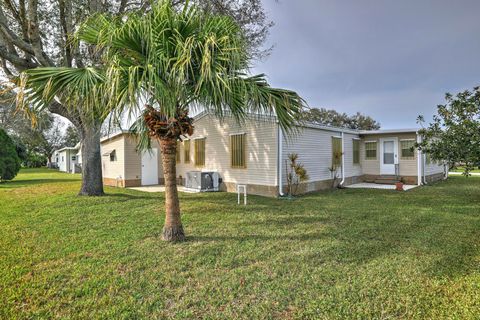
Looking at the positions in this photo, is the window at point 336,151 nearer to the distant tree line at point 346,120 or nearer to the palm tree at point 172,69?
the palm tree at point 172,69

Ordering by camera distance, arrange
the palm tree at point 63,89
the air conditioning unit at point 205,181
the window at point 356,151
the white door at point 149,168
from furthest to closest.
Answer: the white door at point 149,168 → the window at point 356,151 → the air conditioning unit at point 205,181 → the palm tree at point 63,89

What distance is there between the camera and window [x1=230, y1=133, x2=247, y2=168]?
11141mm

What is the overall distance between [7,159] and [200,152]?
492 inches

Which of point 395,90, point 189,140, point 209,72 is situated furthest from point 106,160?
point 395,90

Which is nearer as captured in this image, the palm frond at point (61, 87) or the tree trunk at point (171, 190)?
the palm frond at point (61, 87)

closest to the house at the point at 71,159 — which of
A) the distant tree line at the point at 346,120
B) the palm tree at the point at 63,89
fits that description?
the palm tree at the point at 63,89

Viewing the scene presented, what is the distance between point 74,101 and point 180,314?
3.50 metres

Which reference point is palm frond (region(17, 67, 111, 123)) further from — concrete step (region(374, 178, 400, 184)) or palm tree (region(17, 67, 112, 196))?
concrete step (region(374, 178, 400, 184))

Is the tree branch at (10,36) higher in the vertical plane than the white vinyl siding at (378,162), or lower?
higher

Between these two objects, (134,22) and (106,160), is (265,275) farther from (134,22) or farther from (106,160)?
(106,160)

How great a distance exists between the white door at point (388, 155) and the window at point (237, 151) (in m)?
8.11

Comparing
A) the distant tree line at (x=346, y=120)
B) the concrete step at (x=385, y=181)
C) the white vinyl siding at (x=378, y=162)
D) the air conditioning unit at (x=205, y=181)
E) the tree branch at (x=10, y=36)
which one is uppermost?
the distant tree line at (x=346, y=120)

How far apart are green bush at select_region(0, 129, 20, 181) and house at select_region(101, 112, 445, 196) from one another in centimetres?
577

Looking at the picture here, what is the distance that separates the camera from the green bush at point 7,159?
1627 cm
